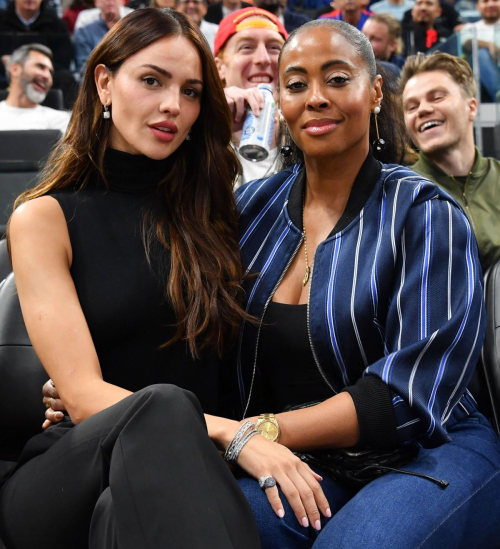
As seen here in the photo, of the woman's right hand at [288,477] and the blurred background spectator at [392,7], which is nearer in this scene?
the woman's right hand at [288,477]

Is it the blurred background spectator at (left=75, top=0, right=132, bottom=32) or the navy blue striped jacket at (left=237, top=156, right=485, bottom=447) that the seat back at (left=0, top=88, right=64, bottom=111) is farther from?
the navy blue striped jacket at (left=237, top=156, right=485, bottom=447)

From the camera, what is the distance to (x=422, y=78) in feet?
8.33

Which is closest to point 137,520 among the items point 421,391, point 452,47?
point 421,391

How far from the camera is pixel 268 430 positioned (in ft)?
4.53

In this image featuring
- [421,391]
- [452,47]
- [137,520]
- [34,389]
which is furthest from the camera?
[452,47]

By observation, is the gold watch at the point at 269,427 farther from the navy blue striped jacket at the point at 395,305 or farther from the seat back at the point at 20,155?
the seat back at the point at 20,155

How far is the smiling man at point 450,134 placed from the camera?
2.37 metres

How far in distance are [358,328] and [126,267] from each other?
18.4 inches

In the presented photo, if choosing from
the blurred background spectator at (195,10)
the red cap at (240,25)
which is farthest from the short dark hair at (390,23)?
the red cap at (240,25)

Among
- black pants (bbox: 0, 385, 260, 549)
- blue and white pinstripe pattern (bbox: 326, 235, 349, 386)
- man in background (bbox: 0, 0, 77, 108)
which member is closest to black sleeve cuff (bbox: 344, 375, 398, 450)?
blue and white pinstripe pattern (bbox: 326, 235, 349, 386)

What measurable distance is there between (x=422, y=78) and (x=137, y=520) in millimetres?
1863

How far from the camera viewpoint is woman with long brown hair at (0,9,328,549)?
1.24 m

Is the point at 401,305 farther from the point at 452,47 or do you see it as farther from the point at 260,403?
the point at 452,47

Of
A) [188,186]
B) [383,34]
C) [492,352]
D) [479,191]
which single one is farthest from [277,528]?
[383,34]
